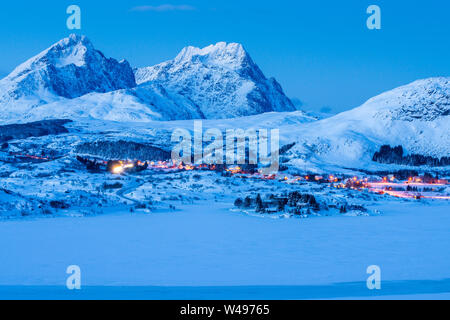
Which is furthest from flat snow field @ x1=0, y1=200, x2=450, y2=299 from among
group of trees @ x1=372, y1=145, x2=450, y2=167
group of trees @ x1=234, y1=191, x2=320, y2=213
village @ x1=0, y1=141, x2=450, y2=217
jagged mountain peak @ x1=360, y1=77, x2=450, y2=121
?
jagged mountain peak @ x1=360, y1=77, x2=450, y2=121

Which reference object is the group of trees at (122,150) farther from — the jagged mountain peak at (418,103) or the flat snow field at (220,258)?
the flat snow field at (220,258)

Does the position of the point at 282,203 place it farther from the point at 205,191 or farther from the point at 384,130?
the point at 384,130

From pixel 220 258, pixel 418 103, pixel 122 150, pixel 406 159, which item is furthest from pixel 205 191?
pixel 418 103

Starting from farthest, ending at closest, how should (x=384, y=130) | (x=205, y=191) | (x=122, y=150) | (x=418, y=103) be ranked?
1. (x=418, y=103)
2. (x=384, y=130)
3. (x=122, y=150)
4. (x=205, y=191)

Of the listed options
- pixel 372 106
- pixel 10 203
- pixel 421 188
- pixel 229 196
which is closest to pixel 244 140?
pixel 372 106

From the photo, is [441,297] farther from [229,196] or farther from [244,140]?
[244,140]

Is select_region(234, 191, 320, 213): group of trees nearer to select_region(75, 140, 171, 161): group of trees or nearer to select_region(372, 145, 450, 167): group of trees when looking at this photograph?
select_region(372, 145, 450, 167): group of trees

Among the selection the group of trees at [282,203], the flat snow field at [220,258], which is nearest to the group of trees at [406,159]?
the group of trees at [282,203]
